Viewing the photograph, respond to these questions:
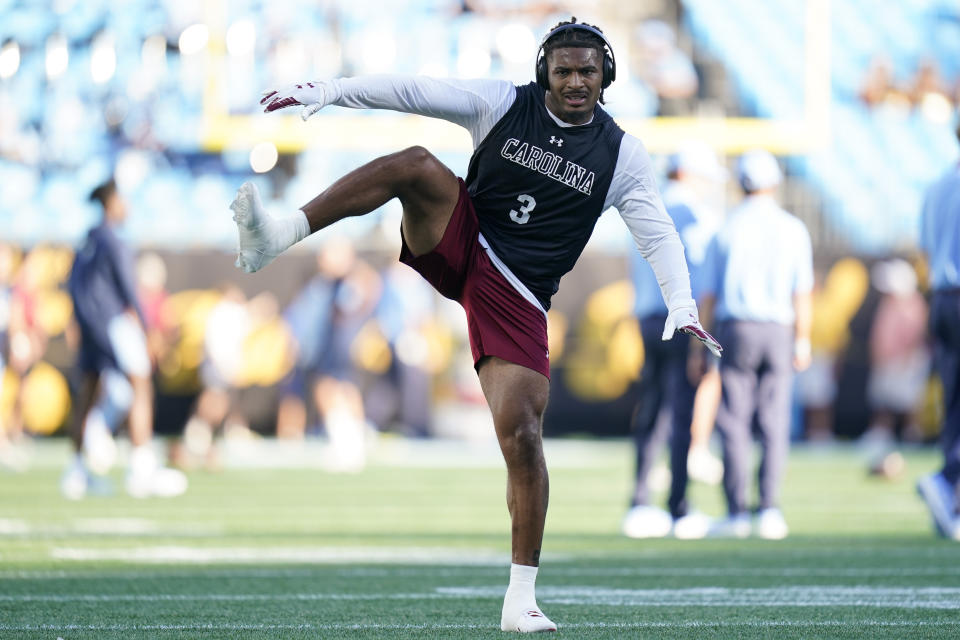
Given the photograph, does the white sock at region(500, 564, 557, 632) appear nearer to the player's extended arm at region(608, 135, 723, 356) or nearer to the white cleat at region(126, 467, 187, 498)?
the player's extended arm at region(608, 135, 723, 356)

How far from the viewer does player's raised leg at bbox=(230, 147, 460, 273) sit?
4.61 m

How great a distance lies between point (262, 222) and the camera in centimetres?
460

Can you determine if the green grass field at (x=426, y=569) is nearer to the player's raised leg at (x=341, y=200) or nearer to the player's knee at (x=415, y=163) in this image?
the player's raised leg at (x=341, y=200)

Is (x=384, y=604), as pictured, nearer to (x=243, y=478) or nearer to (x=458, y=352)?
(x=243, y=478)

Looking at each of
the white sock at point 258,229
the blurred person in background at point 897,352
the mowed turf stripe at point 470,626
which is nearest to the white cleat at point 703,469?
the blurred person in background at point 897,352

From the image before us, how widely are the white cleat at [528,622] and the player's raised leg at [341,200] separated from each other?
1.34 m

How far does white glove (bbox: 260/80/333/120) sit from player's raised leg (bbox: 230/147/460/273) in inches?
9.1

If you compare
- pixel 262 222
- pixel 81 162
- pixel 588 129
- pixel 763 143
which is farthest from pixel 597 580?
pixel 81 162

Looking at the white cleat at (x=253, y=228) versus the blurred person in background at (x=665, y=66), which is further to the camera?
the blurred person in background at (x=665, y=66)

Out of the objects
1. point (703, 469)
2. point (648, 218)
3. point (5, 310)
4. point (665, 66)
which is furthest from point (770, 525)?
point (5, 310)

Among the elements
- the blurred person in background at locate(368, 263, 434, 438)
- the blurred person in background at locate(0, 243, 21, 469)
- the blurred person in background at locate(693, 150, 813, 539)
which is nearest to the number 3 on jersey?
the blurred person in background at locate(693, 150, 813, 539)

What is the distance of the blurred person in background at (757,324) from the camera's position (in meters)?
9.14

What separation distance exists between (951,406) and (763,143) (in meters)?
7.96

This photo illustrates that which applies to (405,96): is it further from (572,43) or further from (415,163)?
(572,43)
